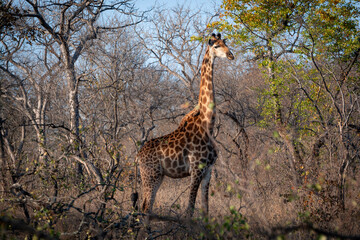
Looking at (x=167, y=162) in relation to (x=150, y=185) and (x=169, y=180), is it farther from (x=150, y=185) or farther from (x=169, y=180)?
(x=169, y=180)

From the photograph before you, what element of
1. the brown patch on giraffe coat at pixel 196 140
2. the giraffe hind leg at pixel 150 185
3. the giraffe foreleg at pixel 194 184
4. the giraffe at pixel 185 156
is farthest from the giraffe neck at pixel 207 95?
the giraffe hind leg at pixel 150 185

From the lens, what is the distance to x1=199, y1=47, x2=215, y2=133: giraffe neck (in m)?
5.94

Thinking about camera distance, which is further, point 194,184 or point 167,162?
point 167,162

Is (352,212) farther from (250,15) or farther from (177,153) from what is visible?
(250,15)

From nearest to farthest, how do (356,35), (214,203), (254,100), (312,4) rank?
(214,203) → (356,35) → (312,4) → (254,100)

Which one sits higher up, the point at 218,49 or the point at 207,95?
the point at 218,49

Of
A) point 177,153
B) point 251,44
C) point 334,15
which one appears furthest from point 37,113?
point 334,15

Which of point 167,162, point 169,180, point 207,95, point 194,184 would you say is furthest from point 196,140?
point 169,180

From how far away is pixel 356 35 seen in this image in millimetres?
10594

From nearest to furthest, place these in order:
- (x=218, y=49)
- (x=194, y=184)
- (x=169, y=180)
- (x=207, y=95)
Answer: (x=194, y=184)
(x=218, y=49)
(x=207, y=95)
(x=169, y=180)

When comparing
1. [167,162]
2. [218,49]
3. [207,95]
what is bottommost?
[167,162]

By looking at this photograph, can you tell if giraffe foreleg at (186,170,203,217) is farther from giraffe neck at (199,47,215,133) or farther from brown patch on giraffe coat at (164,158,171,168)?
giraffe neck at (199,47,215,133)

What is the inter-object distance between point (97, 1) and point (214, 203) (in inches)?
249

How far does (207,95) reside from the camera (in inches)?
245
